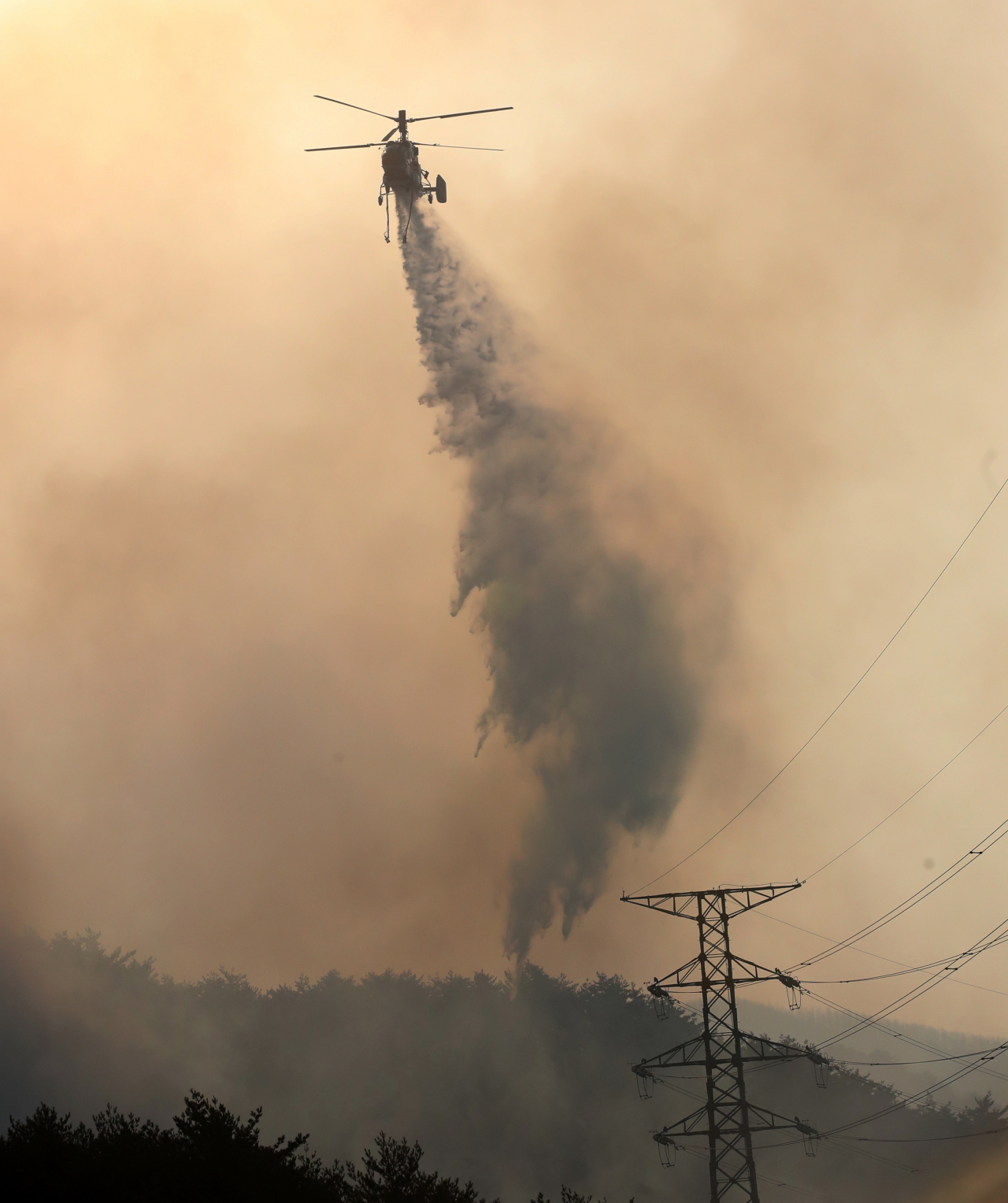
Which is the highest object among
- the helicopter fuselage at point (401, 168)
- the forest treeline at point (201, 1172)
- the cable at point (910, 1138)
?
the helicopter fuselage at point (401, 168)

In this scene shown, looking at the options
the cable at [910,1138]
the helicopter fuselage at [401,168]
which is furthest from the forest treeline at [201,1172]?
the cable at [910,1138]

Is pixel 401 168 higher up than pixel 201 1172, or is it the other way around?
pixel 401 168

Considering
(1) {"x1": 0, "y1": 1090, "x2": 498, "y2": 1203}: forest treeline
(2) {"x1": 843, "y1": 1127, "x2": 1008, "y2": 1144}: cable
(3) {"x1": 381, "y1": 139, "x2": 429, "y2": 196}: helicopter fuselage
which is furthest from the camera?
(2) {"x1": 843, "y1": 1127, "x2": 1008, "y2": 1144}: cable

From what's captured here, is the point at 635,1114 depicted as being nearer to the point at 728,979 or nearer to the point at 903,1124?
the point at 903,1124

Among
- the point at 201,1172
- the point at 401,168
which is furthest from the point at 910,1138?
the point at 401,168

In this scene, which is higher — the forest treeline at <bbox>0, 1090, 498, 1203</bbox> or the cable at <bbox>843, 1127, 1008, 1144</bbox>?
the cable at <bbox>843, 1127, 1008, 1144</bbox>

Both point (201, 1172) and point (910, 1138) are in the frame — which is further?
point (910, 1138)

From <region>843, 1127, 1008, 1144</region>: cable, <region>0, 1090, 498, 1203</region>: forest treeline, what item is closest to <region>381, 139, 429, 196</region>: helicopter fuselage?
<region>0, 1090, 498, 1203</region>: forest treeline

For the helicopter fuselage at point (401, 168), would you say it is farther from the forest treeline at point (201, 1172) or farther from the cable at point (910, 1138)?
the cable at point (910, 1138)

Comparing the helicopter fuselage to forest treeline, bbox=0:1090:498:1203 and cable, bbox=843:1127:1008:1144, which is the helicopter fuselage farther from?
cable, bbox=843:1127:1008:1144

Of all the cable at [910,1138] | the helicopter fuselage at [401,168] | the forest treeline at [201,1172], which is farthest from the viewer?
the cable at [910,1138]

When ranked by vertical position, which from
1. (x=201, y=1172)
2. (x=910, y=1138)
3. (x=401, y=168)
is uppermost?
(x=401, y=168)

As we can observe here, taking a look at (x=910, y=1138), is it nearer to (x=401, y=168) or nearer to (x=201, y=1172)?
(x=201, y=1172)
